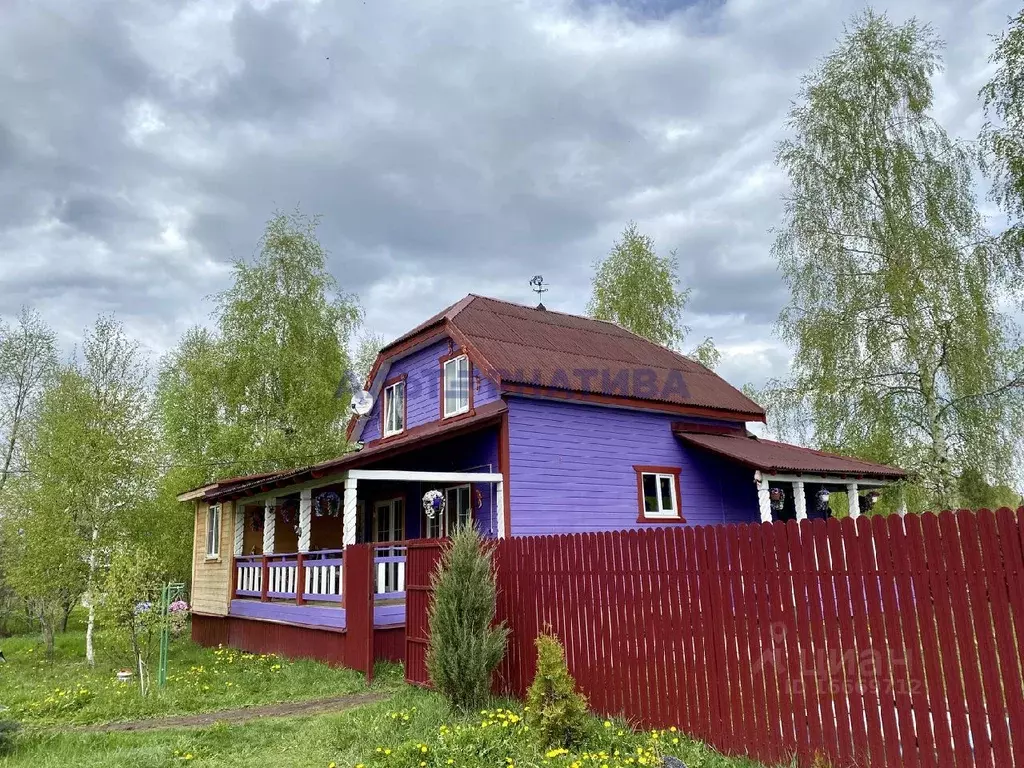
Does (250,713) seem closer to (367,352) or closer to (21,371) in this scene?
(21,371)

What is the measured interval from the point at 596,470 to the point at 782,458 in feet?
14.1

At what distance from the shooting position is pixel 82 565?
15.5 metres

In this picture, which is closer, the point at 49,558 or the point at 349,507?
the point at 349,507

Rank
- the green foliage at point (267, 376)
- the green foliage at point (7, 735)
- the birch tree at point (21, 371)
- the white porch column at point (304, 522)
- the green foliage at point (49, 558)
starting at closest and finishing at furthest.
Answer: the green foliage at point (7, 735) < the white porch column at point (304, 522) < the green foliage at point (49, 558) < the green foliage at point (267, 376) < the birch tree at point (21, 371)

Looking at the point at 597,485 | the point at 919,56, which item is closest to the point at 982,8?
the point at 919,56

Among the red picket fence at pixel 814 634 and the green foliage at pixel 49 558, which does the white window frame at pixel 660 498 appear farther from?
the green foliage at pixel 49 558

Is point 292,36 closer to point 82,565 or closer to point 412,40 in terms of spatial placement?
point 412,40

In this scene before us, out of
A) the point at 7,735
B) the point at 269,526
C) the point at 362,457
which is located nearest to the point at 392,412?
the point at 269,526

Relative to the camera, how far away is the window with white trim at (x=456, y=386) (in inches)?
574

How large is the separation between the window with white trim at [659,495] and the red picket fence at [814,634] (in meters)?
8.29

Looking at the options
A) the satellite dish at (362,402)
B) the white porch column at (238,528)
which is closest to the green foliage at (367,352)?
the satellite dish at (362,402)

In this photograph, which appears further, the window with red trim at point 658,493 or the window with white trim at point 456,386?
the window with red trim at point 658,493

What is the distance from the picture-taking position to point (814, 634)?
4.86 meters

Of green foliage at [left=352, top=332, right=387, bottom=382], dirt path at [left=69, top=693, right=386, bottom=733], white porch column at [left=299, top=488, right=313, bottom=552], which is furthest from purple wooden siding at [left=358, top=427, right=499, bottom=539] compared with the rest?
green foliage at [left=352, top=332, right=387, bottom=382]
